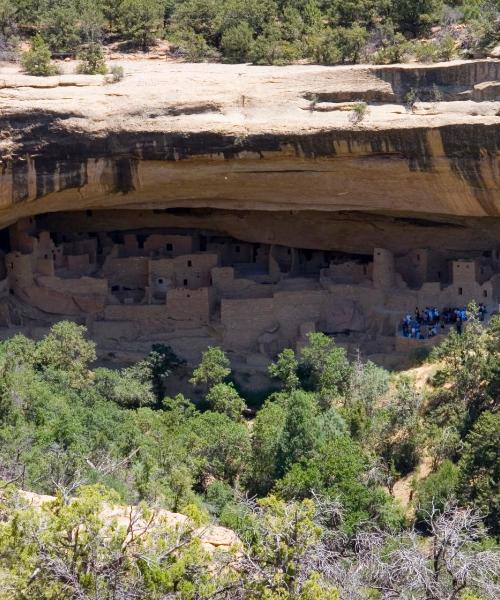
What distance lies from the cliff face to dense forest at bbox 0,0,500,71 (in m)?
1.29

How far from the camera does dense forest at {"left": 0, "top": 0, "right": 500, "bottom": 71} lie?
16.8m

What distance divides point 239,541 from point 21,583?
1.78 metres

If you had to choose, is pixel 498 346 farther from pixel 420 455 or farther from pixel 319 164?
pixel 319 164

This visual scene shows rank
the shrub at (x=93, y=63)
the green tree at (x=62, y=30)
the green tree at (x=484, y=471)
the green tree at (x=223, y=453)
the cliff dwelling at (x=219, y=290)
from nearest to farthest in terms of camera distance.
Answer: the green tree at (x=484, y=471) → the green tree at (x=223, y=453) → the shrub at (x=93, y=63) → the cliff dwelling at (x=219, y=290) → the green tree at (x=62, y=30)

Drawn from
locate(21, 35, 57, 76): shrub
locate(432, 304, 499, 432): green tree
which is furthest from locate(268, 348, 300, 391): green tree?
locate(21, 35, 57, 76): shrub

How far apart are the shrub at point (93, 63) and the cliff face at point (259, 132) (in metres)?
0.61

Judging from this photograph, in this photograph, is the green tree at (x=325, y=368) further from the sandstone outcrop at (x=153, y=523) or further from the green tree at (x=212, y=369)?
the sandstone outcrop at (x=153, y=523)

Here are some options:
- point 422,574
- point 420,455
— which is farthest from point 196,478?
point 422,574

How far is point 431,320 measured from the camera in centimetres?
1617

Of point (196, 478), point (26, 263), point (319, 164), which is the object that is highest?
point (319, 164)

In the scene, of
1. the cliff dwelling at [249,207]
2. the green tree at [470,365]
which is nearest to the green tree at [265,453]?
the green tree at [470,365]

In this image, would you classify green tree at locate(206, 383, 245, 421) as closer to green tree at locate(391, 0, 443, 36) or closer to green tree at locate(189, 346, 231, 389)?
green tree at locate(189, 346, 231, 389)

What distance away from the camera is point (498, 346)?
14.6m

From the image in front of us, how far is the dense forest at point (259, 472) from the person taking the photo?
6.61 metres
